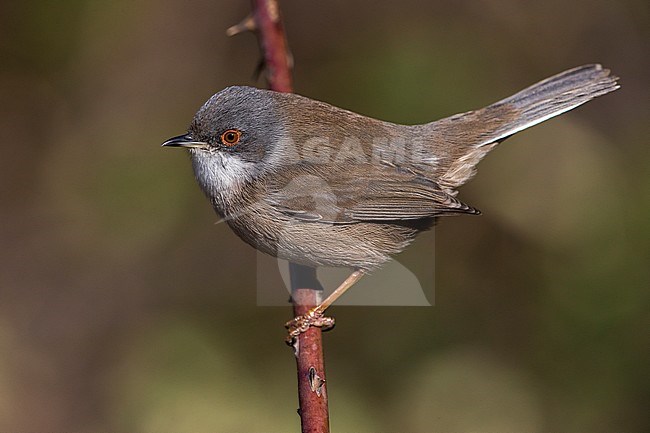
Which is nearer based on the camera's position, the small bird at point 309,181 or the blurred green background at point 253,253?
the small bird at point 309,181

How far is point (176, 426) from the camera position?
483 cm

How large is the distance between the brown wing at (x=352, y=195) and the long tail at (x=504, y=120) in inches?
13.2

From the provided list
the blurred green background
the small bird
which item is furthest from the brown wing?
the blurred green background

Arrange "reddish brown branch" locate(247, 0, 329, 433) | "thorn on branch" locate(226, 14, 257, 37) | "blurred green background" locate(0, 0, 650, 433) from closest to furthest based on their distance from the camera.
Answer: "reddish brown branch" locate(247, 0, 329, 433), "thorn on branch" locate(226, 14, 257, 37), "blurred green background" locate(0, 0, 650, 433)

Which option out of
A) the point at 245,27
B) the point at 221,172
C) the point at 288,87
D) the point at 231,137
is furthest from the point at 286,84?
the point at 221,172

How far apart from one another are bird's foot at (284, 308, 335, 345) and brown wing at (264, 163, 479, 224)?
0.54m

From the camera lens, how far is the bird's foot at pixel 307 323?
425cm

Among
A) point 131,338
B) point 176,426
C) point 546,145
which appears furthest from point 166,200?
point 546,145

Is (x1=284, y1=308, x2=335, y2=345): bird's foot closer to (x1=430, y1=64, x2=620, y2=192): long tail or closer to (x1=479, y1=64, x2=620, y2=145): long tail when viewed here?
(x1=430, y1=64, x2=620, y2=192): long tail

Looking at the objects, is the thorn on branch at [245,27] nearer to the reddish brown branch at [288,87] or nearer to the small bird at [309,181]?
the reddish brown branch at [288,87]

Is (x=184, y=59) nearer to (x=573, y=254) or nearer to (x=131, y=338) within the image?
(x=131, y=338)

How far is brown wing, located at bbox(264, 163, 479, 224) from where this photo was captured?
442cm

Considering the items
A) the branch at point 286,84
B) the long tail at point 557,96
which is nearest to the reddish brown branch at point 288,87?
the branch at point 286,84

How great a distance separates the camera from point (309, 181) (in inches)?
175
